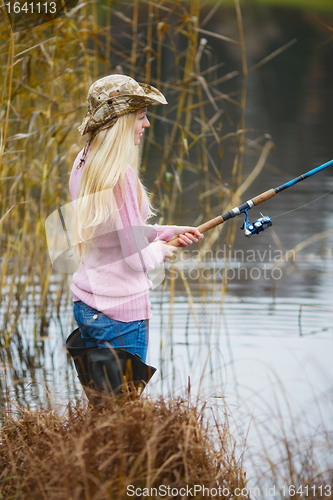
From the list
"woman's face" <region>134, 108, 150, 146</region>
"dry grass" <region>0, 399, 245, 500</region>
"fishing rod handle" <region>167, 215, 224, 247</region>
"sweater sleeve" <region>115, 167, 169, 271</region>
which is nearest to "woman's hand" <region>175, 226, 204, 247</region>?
"fishing rod handle" <region>167, 215, 224, 247</region>

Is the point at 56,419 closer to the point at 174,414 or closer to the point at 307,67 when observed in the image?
the point at 174,414

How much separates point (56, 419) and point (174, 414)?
1.19 ft

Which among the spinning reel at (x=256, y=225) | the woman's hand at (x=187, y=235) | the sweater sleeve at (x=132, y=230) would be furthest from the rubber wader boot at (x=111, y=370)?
the spinning reel at (x=256, y=225)

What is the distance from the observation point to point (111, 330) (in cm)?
170

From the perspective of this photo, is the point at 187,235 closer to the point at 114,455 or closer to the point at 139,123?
the point at 139,123

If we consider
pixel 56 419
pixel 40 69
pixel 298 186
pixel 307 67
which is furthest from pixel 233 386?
pixel 307 67

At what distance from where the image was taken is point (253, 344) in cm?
301

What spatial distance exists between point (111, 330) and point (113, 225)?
28cm

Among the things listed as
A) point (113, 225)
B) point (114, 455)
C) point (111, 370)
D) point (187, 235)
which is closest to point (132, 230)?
point (113, 225)

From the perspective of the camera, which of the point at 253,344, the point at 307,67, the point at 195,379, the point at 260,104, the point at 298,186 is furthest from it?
the point at 307,67

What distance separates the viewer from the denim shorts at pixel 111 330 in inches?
66.9

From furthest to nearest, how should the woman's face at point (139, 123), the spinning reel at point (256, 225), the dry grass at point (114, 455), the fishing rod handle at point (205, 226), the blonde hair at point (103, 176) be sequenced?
the spinning reel at point (256, 225) < the fishing rod handle at point (205, 226) < the woman's face at point (139, 123) < the blonde hair at point (103, 176) < the dry grass at point (114, 455)

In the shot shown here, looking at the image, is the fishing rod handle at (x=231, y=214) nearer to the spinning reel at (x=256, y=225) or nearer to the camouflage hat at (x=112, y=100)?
the spinning reel at (x=256, y=225)

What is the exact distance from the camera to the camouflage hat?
1.63m
